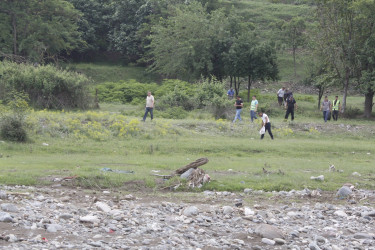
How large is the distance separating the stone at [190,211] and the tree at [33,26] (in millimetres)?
38967

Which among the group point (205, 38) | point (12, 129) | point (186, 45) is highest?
point (205, 38)

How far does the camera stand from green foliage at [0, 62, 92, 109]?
1227 inches

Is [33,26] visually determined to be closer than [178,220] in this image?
No

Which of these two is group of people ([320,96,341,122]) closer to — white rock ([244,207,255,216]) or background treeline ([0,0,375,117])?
background treeline ([0,0,375,117])

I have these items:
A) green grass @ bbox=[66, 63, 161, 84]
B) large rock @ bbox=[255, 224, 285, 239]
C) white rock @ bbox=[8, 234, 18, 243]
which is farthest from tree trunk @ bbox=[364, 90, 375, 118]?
white rock @ bbox=[8, 234, 18, 243]

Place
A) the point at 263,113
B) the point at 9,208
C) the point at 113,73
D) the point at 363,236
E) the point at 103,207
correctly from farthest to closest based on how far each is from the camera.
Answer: the point at 113,73
the point at 263,113
the point at 103,207
the point at 363,236
the point at 9,208

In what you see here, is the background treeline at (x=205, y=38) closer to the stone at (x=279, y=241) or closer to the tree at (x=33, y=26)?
the tree at (x=33, y=26)

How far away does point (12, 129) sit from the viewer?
20.2 m

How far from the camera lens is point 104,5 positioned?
63031 mm

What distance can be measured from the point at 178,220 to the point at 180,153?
1012 centimetres

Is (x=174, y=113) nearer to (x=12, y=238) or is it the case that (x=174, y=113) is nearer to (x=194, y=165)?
(x=194, y=165)

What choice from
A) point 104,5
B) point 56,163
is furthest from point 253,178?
point 104,5

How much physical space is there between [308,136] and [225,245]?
61.3 ft

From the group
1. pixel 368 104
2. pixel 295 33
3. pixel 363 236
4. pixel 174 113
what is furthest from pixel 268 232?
pixel 295 33
